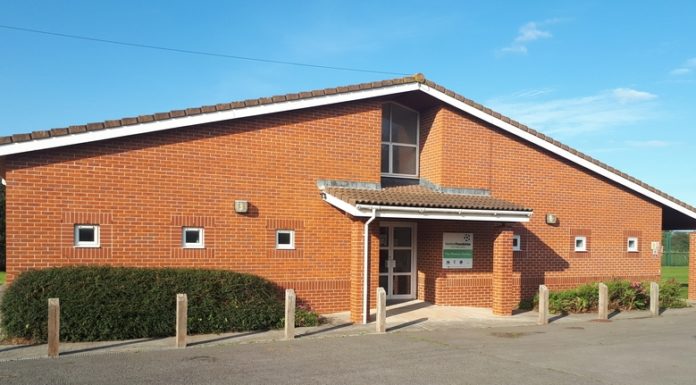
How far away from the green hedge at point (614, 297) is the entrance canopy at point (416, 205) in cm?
260

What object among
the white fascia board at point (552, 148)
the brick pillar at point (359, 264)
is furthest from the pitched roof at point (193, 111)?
the brick pillar at point (359, 264)

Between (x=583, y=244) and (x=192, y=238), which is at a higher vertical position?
(x=192, y=238)

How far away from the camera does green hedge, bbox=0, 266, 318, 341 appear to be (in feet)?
32.5

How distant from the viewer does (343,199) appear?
40.8ft

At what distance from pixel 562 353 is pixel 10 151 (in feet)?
32.0

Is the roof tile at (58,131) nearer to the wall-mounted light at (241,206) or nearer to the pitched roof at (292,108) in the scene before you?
the pitched roof at (292,108)

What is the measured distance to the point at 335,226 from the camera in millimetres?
13750

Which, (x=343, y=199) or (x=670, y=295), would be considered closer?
(x=343, y=199)

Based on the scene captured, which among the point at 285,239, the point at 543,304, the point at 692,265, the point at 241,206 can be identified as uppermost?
the point at 241,206

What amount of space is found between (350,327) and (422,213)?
273 centimetres

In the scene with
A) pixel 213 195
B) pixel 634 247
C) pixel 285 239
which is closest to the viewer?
pixel 213 195

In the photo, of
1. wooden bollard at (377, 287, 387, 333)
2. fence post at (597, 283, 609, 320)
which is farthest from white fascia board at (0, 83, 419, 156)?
fence post at (597, 283, 609, 320)

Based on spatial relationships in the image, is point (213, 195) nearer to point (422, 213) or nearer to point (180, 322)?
point (180, 322)

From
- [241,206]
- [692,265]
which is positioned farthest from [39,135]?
[692,265]
